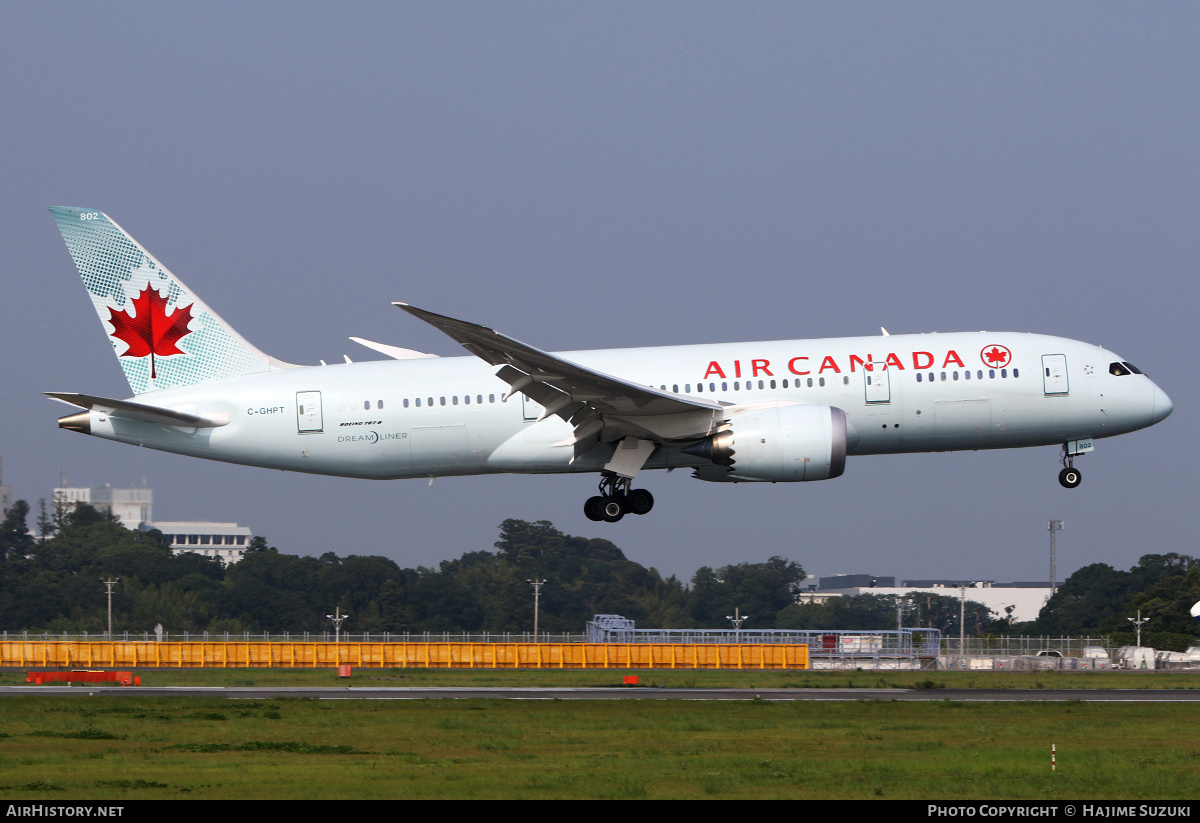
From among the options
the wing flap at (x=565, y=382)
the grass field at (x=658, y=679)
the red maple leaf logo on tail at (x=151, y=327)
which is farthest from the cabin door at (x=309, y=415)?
the grass field at (x=658, y=679)

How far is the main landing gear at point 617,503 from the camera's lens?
3688 cm

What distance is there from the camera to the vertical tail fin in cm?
3866

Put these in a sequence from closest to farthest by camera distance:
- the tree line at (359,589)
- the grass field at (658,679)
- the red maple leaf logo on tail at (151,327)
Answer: the red maple leaf logo on tail at (151,327) < the grass field at (658,679) < the tree line at (359,589)

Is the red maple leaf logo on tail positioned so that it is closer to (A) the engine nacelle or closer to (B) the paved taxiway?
(B) the paved taxiway

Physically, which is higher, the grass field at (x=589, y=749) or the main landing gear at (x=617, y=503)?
the main landing gear at (x=617, y=503)

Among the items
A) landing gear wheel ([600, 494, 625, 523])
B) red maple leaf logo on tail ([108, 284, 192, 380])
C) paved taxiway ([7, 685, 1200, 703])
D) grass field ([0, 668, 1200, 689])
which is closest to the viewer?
paved taxiway ([7, 685, 1200, 703])

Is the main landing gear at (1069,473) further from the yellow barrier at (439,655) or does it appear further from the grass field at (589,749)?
the yellow barrier at (439,655)

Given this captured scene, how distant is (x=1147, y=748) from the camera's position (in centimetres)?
2370

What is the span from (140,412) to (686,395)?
14024 millimetres

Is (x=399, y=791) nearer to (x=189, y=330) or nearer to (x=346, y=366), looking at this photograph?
(x=346, y=366)

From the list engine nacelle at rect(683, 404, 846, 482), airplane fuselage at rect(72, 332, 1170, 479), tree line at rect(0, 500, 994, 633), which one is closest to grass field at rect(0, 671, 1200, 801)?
engine nacelle at rect(683, 404, 846, 482)

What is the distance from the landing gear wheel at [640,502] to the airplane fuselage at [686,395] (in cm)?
102

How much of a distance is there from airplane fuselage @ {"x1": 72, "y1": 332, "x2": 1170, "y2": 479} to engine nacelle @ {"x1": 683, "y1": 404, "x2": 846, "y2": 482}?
3.61ft

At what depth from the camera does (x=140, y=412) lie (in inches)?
1411
